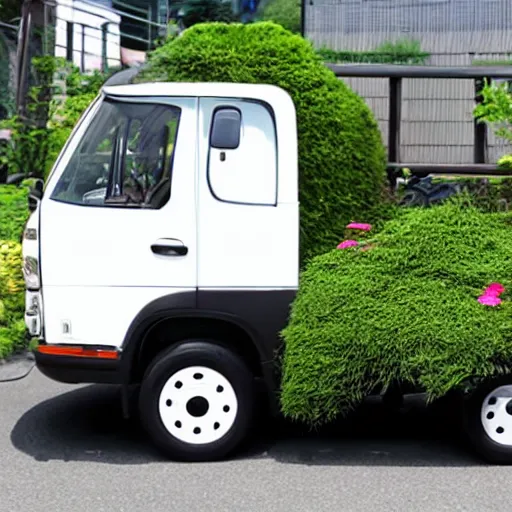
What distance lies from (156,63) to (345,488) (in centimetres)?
260

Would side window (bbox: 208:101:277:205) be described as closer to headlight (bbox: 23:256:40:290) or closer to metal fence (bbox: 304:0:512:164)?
headlight (bbox: 23:256:40:290)

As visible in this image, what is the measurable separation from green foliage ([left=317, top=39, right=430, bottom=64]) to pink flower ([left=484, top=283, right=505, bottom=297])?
6.69 meters

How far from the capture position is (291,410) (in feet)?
17.9

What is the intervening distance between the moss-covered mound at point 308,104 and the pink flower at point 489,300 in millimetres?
864

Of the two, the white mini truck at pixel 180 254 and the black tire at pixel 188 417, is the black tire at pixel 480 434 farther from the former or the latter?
the black tire at pixel 188 417

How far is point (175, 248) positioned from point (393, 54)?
7.50 meters

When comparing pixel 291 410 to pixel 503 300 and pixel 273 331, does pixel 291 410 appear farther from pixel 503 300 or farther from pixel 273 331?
pixel 503 300

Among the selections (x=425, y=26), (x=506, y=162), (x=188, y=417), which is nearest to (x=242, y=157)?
(x=188, y=417)

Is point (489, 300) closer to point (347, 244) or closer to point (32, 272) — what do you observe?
point (347, 244)

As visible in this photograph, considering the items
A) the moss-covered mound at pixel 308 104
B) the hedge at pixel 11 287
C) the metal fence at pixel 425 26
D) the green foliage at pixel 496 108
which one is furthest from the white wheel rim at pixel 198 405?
the metal fence at pixel 425 26

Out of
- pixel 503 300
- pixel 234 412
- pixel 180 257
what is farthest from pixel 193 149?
pixel 503 300

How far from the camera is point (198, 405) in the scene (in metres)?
5.71

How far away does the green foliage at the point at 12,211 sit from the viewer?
9.47 meters

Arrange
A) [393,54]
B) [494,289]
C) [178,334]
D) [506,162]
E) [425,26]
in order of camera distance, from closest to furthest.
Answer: [494,289] < [178,334] < [506,162] < [393,54] < [425,26]
